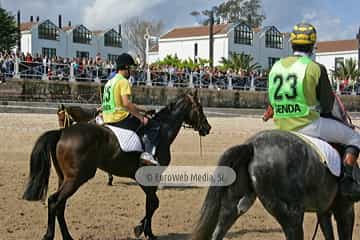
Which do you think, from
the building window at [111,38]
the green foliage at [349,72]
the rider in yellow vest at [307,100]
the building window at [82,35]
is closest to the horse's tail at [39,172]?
the rider in yellow vest at [307,100]

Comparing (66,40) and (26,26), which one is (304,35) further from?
(26,26)

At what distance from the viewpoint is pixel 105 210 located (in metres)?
9.87

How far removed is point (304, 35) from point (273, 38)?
77.3 meters

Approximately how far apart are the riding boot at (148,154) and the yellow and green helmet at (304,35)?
11.3 feet

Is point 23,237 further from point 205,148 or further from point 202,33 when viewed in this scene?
point 202,33

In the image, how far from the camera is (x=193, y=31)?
3145 inches

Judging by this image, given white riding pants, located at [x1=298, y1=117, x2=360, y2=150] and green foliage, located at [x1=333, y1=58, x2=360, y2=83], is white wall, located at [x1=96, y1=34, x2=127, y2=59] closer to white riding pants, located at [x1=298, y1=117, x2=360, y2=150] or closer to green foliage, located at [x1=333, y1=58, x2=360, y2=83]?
green foliage, located at [x1=333, y1=58, x2=360, y2=83]

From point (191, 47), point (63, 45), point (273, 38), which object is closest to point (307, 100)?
point (63, 45)

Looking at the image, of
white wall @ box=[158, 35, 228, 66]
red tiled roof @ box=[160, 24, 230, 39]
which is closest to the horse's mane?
white wall @ box=[158, 35, 228, 66]

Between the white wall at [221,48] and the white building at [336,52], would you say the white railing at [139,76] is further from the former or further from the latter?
the white building at [336,52]

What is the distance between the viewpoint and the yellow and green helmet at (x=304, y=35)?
5887 millimetres

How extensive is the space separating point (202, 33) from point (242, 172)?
241ft

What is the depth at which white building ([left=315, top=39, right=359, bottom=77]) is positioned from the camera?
283ft

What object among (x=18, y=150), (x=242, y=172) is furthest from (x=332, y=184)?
(x=18, y=150)
